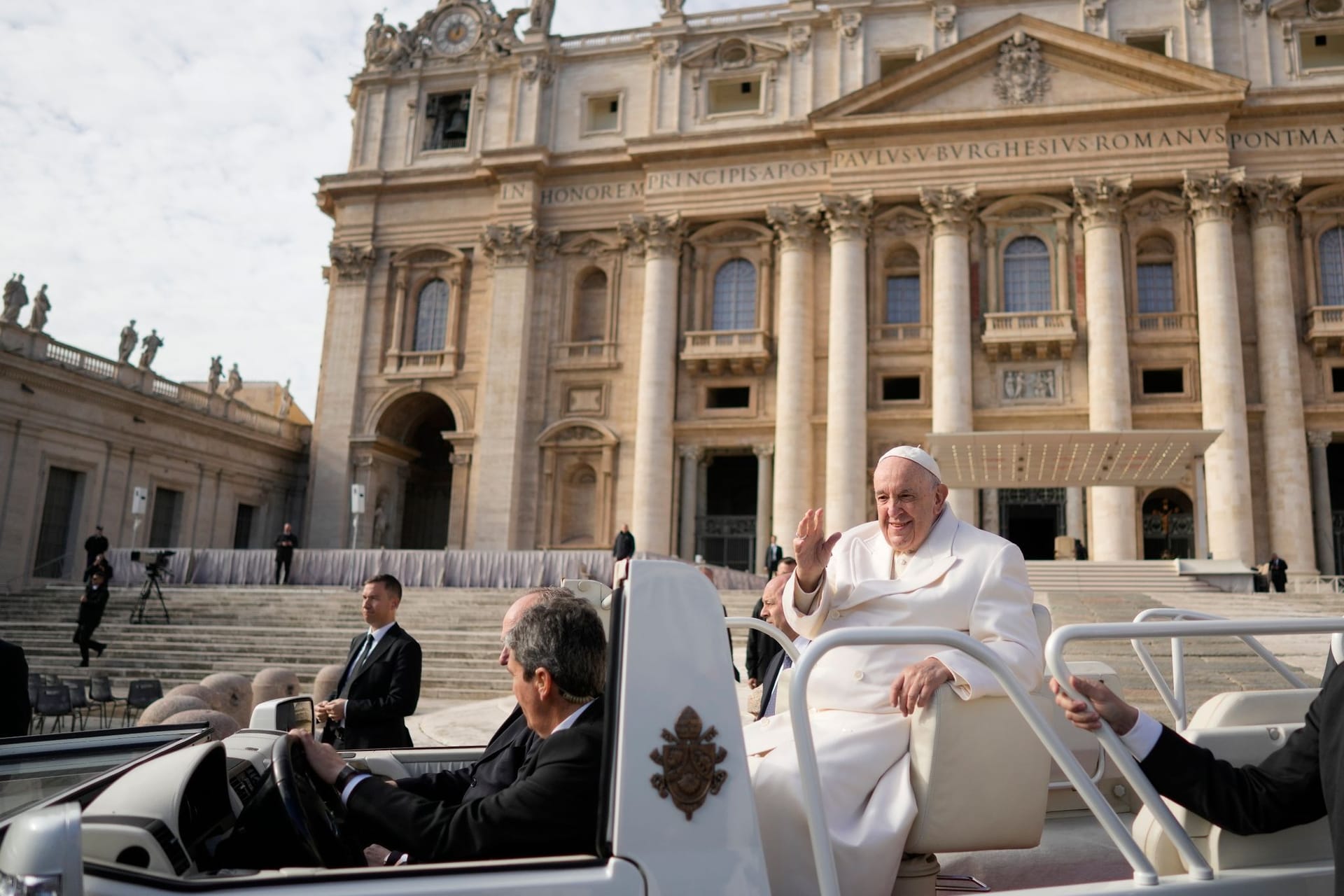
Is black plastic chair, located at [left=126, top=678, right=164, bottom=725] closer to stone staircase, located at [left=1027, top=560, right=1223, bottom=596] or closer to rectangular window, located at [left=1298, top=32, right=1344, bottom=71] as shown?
stone staircase, located at [left=1027, top=560, right=1223, bottom=596]

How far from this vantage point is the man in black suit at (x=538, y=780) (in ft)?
8.03

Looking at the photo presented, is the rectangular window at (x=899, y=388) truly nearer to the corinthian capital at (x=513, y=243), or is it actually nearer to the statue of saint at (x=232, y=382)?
the corinthian capital at (x=513, y=243)

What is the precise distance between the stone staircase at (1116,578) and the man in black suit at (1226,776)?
702 inches

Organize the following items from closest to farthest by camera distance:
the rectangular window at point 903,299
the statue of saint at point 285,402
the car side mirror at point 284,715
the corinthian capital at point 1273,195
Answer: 1. the car side mirror at point 284,715
2. the corinthian capital at point 1273,195
3. the rectangular window at point 903,299
4. the statue of saint at point 285,402

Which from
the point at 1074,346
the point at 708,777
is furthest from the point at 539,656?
the point at 1074,346

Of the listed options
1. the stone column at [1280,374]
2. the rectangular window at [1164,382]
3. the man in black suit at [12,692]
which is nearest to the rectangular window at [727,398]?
the rectangular window at [1164,382]

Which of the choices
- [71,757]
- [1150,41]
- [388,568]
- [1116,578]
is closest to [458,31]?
[388,568]

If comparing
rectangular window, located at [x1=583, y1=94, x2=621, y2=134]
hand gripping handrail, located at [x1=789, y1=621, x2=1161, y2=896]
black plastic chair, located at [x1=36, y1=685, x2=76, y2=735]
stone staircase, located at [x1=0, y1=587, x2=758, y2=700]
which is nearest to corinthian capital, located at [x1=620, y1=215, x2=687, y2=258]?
rectangular window, located at [x1=583, y1=94, x2=621, y2=134]

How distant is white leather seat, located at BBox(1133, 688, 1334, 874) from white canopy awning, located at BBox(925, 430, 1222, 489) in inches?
695

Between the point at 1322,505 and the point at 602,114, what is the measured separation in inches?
918

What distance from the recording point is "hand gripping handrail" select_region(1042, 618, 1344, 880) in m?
2.48

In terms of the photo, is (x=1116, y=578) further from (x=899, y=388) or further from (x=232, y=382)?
(x=232, y=382)

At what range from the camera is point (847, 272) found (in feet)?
89.1

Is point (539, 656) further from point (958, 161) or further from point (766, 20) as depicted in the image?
point (766, 20)
